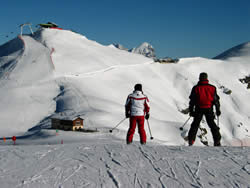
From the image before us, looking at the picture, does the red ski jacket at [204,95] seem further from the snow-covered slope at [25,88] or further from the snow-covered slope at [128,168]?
the snow-covered slope at [25,88]

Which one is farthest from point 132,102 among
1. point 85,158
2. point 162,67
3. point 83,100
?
point 162,67

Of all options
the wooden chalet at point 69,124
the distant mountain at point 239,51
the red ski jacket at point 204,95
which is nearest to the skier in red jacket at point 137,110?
the red ski jacket at point 204,95

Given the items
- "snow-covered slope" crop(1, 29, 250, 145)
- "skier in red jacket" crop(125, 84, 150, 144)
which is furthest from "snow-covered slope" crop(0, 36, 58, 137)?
"skier in red jacket" crop(125, 84, 150, 144)

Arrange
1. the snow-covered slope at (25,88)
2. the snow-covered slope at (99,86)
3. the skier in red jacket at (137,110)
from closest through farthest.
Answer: the skier in red jacket at (137,110) < the snow-covered slope at (99,86) < the snow-covered slope at (25,88)

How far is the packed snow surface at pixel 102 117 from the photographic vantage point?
6.18m

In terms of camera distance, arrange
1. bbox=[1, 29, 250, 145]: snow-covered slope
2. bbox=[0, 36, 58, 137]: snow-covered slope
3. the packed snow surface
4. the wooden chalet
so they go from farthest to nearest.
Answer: bbox=[0, 36, 58, 137]: snow-covered slope → bbox=[1, 29, 250, 145]: snow-covered slope → the wooden chalet → the packed snow surface

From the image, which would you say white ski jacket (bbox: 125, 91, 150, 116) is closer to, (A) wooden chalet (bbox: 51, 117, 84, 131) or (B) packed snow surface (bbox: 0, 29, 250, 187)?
(B) packed snow surface (bbox: 0, 29, 250, 187)

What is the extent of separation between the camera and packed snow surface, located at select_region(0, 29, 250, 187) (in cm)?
618

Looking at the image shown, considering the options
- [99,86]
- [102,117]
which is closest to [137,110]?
[102,117]

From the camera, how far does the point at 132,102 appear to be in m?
10.1

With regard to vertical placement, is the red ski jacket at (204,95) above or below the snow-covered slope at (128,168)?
above

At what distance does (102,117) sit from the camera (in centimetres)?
3488

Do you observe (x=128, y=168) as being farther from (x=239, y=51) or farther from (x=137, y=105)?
(x=239, y=51)

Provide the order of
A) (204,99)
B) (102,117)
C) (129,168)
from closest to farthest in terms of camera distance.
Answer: (129,168) < (204,99) < (102,117)
